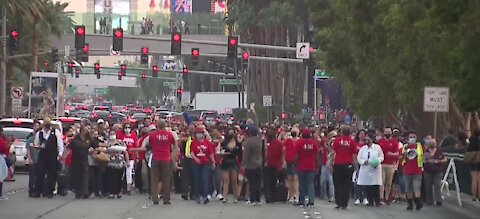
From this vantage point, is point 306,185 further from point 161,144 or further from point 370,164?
point 161,144

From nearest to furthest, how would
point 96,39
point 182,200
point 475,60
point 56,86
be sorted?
point 475,60, point 182,200, point 56,86, point 96,39

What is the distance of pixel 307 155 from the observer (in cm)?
2866

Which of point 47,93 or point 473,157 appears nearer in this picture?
point 473,157

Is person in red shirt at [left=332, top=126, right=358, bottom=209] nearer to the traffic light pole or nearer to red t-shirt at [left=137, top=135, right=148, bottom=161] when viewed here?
red t-shirt at [left=137, top=135, right=148, bottom=161]

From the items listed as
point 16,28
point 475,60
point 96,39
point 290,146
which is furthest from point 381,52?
point 96,39

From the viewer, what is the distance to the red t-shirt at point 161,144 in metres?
28.0

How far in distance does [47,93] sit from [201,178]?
26.0 metres

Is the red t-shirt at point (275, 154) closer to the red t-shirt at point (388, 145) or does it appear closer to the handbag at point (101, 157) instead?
the red t-shirt at point (388, 145)

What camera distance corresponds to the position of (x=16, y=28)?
2825 inches

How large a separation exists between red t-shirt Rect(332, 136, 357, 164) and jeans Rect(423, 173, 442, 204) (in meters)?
2.62

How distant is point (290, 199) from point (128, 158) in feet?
13.9

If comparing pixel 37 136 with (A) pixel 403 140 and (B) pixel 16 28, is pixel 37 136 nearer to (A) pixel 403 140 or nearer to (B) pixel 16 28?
(A) pixel 403 140

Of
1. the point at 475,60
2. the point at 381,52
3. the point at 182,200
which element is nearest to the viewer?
the point at 475,60

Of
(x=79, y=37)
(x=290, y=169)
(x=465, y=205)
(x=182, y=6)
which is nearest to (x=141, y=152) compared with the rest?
(x=290, y=169)
